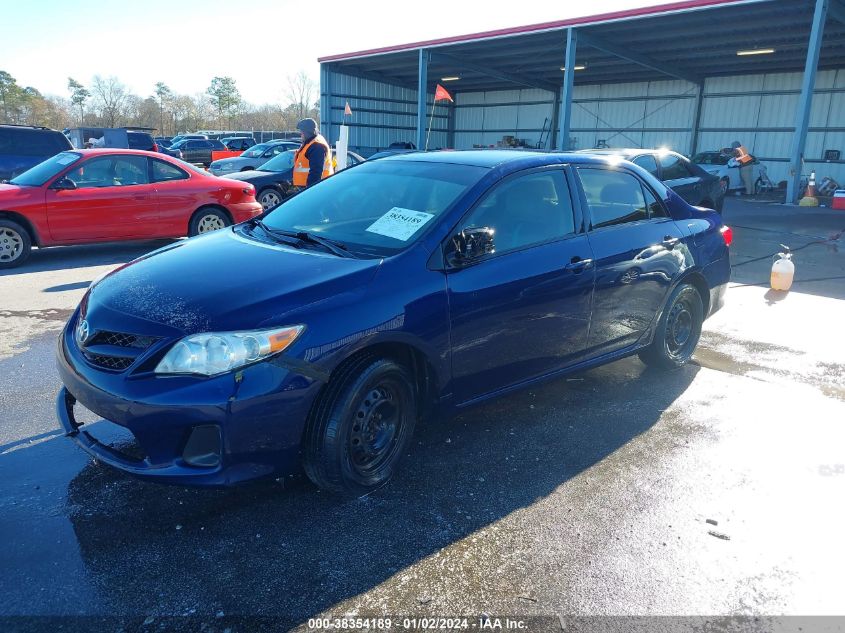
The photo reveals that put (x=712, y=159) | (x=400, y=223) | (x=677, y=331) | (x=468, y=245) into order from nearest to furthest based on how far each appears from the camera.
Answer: (x=468, y=245), (x=400, y=223), (x=677, y=331), (x=712, y=159)

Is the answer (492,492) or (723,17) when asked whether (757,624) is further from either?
(723,17)

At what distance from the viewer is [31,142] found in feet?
42.0

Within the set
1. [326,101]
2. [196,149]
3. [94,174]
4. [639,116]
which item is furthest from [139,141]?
[639,116]

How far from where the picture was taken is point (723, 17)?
57.9ft

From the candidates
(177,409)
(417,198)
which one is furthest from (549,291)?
(177,409)

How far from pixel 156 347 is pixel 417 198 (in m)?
1.64

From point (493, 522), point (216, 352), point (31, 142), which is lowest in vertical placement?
point (493, 522)

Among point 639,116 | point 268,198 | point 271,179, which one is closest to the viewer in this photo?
point 271,179

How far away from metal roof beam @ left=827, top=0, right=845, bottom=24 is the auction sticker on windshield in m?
17.3

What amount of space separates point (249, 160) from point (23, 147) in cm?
780

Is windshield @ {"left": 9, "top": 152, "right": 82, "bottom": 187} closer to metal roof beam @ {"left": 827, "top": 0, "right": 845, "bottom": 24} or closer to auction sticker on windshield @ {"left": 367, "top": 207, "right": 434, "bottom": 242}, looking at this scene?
auction sticker on windshield @ {"left": 367, "top": 207, "right": 434, "bottom": 242}

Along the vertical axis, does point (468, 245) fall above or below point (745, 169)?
below

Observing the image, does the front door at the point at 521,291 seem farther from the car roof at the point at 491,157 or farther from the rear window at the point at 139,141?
the rear window at the point at 139,141

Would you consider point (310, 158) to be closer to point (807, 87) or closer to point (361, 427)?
point (361, 427)
